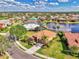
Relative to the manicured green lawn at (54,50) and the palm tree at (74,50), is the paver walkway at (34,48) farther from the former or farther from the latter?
the palm tree at (74,50)

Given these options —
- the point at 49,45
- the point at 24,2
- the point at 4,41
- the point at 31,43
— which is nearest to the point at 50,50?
the point at 49,45

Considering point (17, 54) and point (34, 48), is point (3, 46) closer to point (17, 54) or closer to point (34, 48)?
point (17, 54)

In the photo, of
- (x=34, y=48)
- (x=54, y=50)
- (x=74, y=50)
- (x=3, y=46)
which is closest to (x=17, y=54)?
(x=3, y=46)

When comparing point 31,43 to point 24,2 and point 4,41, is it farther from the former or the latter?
point 24,2

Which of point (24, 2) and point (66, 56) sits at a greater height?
point (24, 2)

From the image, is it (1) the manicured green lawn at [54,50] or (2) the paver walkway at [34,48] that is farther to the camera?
(2) the paver walkway at [34,48]

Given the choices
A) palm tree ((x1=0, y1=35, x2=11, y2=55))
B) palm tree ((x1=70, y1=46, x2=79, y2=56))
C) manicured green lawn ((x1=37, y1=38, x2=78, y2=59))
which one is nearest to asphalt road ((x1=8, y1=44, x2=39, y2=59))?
palm tree ((x1=0, y1=35, x2=11, y2=55))

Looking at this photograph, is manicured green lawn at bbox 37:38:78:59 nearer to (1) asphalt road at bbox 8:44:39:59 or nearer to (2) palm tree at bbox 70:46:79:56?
(2) palm tree at bbox 70:46:79:56

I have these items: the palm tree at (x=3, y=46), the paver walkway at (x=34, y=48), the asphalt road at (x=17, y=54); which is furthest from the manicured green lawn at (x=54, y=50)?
the palm tree at (x=3, y=46)
